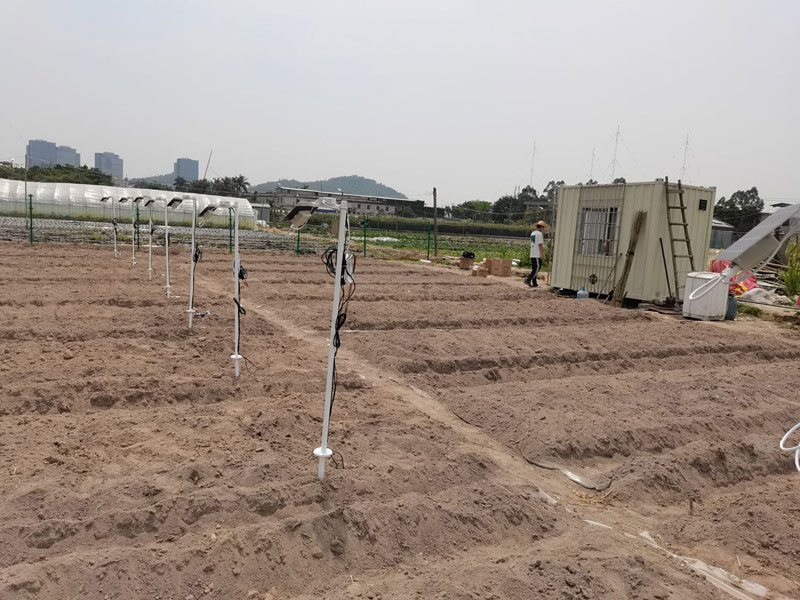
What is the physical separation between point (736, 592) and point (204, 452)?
11.2ft

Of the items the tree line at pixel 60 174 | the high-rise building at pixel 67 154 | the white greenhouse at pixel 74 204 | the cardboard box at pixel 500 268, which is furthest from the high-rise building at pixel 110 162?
the cardboard box at pixel 500 268

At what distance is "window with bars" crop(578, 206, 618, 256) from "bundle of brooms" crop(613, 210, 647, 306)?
0.62 meters

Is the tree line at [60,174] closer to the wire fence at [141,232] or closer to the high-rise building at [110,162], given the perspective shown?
the wire fence at [141,232]

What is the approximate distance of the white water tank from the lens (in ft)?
38.0

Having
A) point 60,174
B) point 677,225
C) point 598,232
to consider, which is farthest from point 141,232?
point 60,174

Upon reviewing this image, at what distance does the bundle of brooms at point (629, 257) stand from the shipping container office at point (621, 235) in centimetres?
11

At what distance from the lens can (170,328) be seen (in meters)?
8.08

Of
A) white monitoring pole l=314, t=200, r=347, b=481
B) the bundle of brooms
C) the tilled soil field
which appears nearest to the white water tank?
the bundle of brooms

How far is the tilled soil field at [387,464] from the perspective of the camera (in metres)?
3.11

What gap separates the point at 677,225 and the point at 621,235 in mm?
1109

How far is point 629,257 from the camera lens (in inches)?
495

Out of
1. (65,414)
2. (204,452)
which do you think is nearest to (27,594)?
(204,452)

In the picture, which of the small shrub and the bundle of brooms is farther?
the small shrub

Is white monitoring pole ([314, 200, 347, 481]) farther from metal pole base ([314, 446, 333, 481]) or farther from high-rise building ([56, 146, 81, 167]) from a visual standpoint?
high-rise building ([56, 146, 81, 167])
